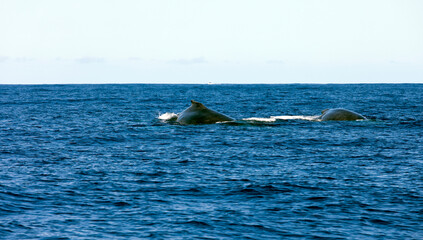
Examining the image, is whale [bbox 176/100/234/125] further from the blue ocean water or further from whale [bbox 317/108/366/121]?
whale [bbox 317/108/366/121]

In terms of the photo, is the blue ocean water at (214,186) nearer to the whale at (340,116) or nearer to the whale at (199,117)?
the whale at (199,117)

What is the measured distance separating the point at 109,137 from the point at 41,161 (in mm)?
8143

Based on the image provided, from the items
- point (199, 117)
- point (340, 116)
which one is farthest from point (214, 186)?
point (340, 116)

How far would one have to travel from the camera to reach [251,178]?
54.6 ft

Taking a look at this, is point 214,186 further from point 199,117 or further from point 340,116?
point 340,116

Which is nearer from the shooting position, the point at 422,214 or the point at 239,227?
the point at 239,227

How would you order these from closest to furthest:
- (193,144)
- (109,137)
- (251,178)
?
(251,178) → (193,144) → (109,137)

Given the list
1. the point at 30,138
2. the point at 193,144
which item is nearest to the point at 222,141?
the point at 193,144

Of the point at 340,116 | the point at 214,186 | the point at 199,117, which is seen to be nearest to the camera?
the point at 214,186

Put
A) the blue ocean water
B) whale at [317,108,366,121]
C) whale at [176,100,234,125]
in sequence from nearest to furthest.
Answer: the blue ocean water → whale at [176,100,234,125] → whale at [317,108,366,121]

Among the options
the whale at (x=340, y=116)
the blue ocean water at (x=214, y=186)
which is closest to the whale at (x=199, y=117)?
the blue ocean water at (x=214, y=186)

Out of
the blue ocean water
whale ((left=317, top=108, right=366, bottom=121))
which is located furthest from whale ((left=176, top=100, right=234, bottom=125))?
whale ((left=317, top=108, right=366, bottom=121))

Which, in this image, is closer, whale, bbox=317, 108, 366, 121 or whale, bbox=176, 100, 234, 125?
whale, bbox=176, 100, 234, 125

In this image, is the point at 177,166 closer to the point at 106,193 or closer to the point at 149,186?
the point at 149,186
